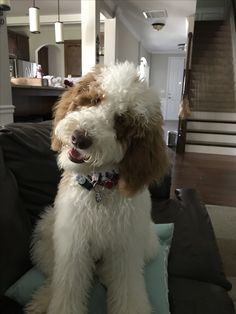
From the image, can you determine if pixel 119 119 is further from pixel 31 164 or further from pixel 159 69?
pixel 159 69

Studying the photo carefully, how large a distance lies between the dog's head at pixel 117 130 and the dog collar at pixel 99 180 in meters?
0.03

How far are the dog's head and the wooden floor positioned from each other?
2481mm

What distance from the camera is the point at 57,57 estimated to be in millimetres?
7809

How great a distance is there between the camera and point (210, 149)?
225 inches

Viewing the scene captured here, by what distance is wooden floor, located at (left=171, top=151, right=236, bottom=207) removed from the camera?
334 cm

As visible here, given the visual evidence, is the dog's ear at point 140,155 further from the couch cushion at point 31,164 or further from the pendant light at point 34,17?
the pendant light at point 34,17

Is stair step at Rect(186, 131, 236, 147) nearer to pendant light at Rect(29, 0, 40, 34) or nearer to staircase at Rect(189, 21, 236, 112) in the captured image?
staircase at Rect(189, 21, 236, 112)

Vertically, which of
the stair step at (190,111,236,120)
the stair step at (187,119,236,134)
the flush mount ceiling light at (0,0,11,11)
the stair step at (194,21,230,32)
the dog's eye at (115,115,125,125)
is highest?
the stair step at (194,21,230,32)

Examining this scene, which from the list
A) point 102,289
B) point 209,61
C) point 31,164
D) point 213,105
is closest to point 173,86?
point 209,61

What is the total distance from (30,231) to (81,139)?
609 millimetres

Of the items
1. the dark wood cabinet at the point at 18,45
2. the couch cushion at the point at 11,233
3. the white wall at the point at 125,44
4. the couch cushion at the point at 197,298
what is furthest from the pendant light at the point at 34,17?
the couch cushion at the point at 197,298

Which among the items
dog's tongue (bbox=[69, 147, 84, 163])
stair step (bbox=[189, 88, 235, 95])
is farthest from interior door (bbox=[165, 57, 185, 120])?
dog's tongue (bbox=[69, 147, 84, 163])

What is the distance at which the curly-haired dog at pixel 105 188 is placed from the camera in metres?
0.84

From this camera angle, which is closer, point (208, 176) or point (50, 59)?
point (208, 176)
